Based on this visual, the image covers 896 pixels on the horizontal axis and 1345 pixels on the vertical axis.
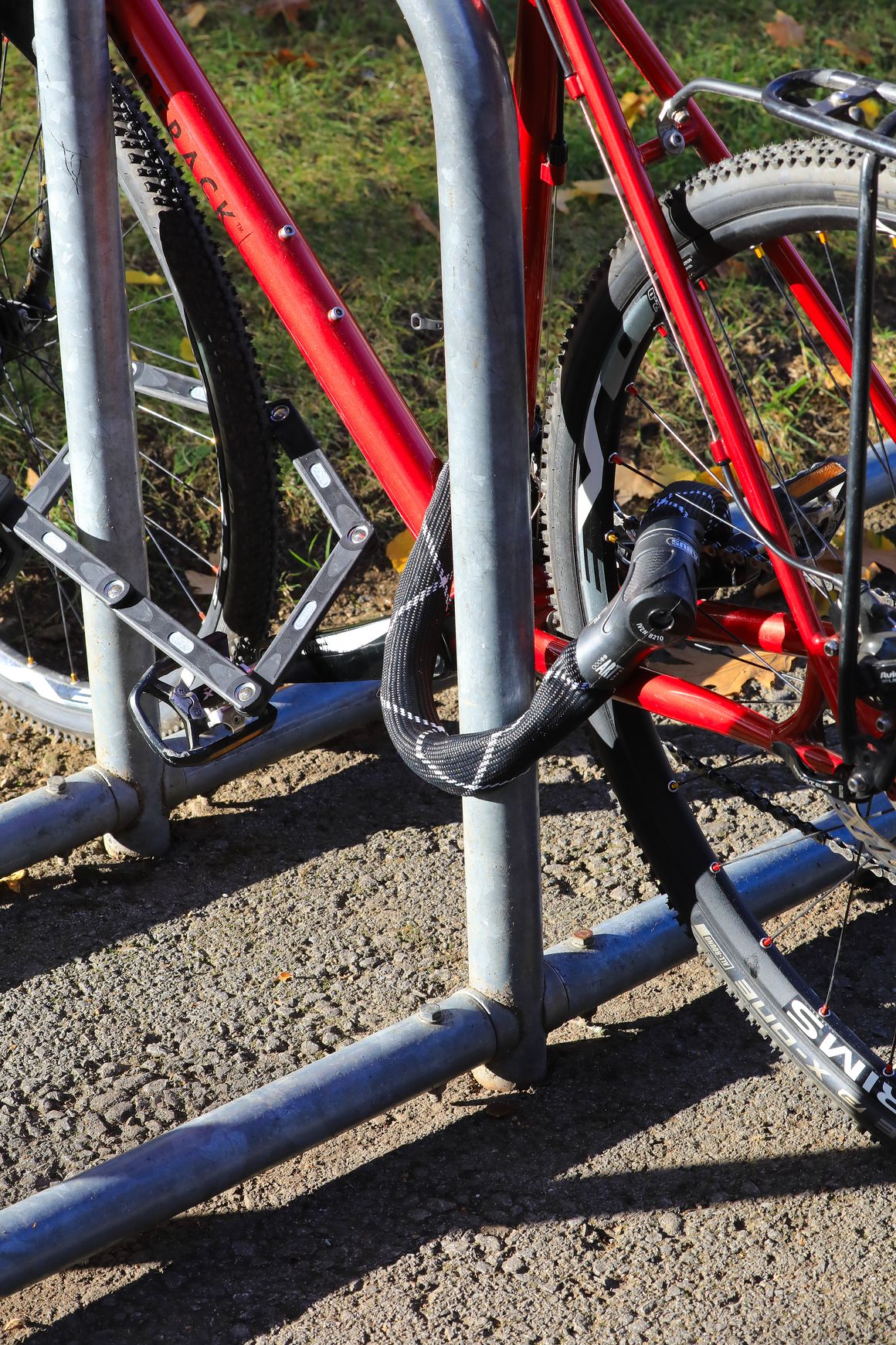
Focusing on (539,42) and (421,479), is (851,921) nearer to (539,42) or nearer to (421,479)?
(421,479)

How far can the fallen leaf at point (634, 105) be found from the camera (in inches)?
169

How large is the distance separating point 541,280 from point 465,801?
0.73m

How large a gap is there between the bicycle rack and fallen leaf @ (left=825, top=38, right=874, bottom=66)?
11.3 feet

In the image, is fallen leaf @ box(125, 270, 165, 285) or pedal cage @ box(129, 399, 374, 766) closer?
pedal cage @ box(129, 399, 374, 766)

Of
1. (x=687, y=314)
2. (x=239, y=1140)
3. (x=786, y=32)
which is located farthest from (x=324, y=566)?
(x=786, y=32)

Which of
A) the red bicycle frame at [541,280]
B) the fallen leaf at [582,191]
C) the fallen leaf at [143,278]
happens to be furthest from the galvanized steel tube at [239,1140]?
the fallen leaf at [582,191]

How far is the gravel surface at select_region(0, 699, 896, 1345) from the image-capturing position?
176cm

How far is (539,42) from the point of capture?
1939 millimetres

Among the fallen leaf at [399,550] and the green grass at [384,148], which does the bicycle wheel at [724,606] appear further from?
the green grass at [384,148]

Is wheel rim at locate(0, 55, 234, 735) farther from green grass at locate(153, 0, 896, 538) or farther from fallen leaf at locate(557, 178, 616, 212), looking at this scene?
fallen leaf at locate(557, 178, 616, 212)

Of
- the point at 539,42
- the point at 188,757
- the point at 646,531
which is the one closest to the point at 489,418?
the point at 646,531

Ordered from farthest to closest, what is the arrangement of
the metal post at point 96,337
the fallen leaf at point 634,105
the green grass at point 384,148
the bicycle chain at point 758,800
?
the fallen leaf at point 634,105 → the green grass at point 384,148 → the metal post at point 96,337 → the bicycle chain at point 758,800

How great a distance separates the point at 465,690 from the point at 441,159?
626mm

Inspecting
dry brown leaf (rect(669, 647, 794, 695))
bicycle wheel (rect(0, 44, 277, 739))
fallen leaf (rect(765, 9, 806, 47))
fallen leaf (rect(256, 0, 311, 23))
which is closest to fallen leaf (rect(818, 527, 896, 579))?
dry brown leaf (rect(669, 647, 794, 695))
